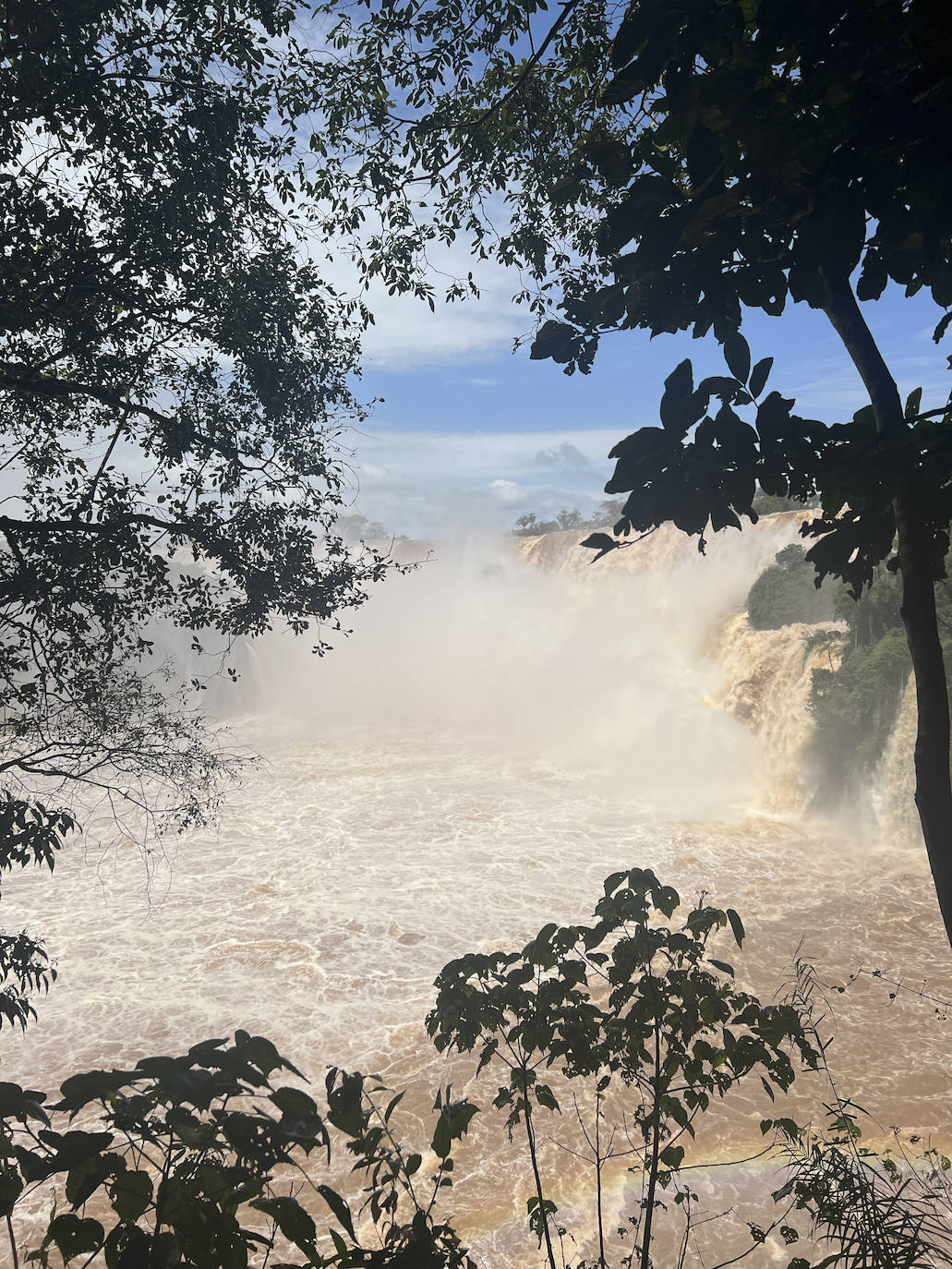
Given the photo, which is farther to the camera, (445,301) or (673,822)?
(673,822)

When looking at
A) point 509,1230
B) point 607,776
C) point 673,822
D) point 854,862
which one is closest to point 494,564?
point 607,776

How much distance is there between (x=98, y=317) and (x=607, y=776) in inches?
810

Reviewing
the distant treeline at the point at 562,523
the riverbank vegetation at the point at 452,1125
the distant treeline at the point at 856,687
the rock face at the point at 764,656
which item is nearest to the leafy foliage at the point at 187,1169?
the riverbank vegetation at the point at 452,1125

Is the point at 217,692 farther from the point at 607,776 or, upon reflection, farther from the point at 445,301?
the point at 445,301

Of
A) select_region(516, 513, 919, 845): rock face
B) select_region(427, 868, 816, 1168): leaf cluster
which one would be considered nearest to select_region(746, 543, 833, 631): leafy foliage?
select_region(516, 513, 919, 845): rock face

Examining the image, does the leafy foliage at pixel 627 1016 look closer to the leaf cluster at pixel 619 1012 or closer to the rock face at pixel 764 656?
the leaf cluster at pixel 619 1012

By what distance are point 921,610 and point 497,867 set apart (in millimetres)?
15838

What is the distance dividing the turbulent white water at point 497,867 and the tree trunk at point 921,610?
270 inches

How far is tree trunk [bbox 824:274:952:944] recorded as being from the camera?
177 cm

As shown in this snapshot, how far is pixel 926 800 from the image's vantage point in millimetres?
1831

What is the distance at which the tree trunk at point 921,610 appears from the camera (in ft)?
5.82

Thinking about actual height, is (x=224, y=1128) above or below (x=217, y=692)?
above

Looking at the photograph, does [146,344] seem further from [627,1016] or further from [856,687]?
[856,687]

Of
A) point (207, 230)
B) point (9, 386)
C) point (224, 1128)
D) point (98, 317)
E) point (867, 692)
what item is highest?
point (207, 230)
